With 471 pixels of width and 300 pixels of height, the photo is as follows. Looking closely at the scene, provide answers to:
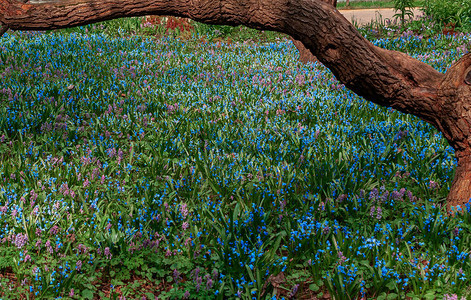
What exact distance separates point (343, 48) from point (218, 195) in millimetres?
1791

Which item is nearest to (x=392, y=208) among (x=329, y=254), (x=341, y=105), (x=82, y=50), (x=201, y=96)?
(x=329, y=254)

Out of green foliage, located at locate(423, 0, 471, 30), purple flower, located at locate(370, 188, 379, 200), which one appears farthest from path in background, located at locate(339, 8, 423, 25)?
purple flower, located at locate(370, 188, 379, 200)

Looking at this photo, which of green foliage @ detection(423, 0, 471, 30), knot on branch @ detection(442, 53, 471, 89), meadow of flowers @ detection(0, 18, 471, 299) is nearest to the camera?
meadow of flowers @ detection(0, 18, 471, 299)

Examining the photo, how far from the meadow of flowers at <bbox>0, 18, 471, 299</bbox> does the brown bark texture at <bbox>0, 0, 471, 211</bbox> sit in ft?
2.43

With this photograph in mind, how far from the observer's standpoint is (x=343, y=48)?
166 inches

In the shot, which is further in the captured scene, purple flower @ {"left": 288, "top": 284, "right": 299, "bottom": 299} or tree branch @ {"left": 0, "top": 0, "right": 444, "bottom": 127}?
tree branch @ {"left": 0, "top": 0, "right": 444, "bottom": 127}

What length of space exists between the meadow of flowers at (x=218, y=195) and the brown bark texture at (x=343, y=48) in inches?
29.1

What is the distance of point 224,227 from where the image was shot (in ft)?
13.0

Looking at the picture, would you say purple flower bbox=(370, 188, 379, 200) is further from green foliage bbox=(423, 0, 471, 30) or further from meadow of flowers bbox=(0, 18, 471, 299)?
green foliage bbox=(423, 0, 471, 30)

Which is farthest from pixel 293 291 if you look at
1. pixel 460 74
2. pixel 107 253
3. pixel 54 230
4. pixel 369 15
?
pixel 369 15

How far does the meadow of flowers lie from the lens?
3463 mm

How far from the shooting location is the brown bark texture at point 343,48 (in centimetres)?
416

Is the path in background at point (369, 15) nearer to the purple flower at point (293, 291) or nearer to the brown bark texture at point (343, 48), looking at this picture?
the brown bark texture at point (343, 48)

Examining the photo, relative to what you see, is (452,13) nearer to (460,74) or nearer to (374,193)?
(460,74)
